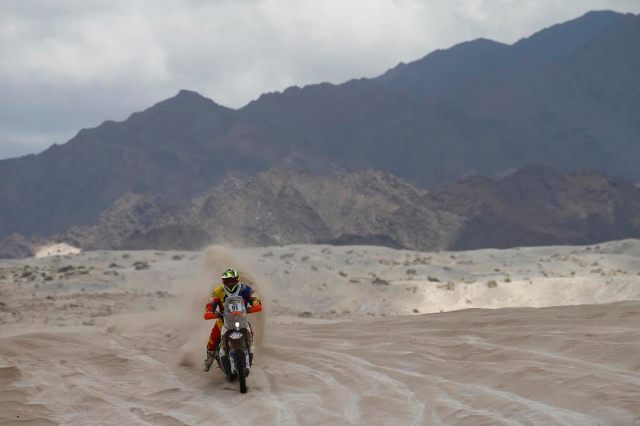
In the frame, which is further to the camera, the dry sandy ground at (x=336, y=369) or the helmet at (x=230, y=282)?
the helmet at (x=230, y=282)

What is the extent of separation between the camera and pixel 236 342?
1137 centimetres

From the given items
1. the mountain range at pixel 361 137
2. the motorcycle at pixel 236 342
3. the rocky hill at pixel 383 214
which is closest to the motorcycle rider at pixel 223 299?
the motorcycle at pixel 236 342

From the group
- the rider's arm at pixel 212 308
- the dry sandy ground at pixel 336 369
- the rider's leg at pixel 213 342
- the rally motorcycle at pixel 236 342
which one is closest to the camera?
the dry sandy ground at pixel 336 369

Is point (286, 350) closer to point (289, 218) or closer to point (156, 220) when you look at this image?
point (289, 218)

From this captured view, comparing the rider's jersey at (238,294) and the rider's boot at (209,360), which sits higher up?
the rider's jersey at (238,294)

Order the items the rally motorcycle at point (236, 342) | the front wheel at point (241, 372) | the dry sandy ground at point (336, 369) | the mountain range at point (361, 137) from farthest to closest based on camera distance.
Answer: the mountain range at point (361, 137)
the rally motorcycle at point (236, 342)
the front wheel at point (241, 372)
the dry sandy ground at point (336, 369)

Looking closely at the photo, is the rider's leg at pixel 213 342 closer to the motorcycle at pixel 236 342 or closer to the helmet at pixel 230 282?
the motorcycle at pixel 236 342

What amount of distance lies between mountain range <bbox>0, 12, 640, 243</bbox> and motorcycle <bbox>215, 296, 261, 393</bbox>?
4102 inches

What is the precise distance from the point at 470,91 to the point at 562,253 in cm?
10075

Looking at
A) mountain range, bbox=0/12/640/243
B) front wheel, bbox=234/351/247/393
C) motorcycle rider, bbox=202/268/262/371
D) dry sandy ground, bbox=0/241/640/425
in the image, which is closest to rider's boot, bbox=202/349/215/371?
motorcycle rider, bbox=202/268/262/371

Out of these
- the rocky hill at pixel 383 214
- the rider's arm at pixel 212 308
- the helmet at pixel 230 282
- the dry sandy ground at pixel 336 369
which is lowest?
the dry sandy ground at pixel 336 369

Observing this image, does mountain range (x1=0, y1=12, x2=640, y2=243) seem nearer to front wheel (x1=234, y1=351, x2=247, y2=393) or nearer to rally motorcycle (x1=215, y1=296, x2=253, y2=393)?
rally motorcycle (x1=215, y1=296, x2=253, y2=393)

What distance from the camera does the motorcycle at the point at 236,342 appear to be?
11.2m

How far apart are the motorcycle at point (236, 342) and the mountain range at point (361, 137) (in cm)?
10418
